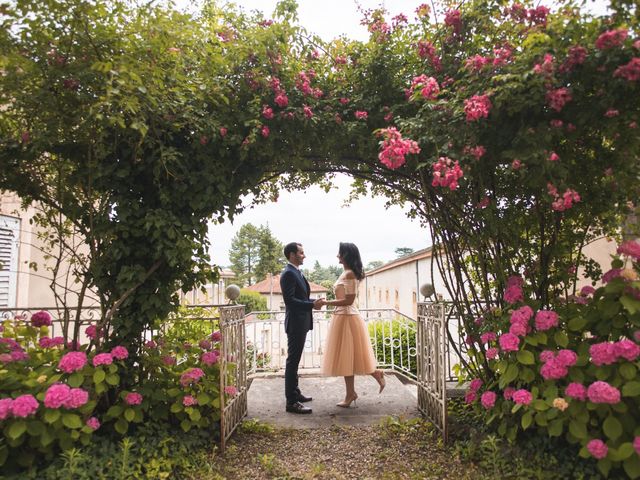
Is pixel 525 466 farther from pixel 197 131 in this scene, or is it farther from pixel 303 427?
pixel 197 131

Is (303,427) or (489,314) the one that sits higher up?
(489,314)

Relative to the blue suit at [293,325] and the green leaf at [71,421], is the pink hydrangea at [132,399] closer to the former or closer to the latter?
the green leaf at [71,421]

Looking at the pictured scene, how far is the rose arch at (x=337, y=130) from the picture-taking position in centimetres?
246

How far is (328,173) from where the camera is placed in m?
4.05

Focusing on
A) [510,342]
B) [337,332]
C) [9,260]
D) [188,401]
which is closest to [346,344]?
[337,332]

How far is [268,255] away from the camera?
42375mm

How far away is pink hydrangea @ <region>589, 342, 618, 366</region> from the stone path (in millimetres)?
1919

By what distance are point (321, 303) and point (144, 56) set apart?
2.62 m

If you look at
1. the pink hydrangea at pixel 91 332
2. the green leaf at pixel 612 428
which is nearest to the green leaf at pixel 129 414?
the pink hydrangea at pixel 91 332

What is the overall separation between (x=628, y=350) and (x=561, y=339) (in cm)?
38

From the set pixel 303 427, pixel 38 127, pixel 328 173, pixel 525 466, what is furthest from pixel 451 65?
pixel 303 427

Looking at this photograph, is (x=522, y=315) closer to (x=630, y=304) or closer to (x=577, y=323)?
(x=577, y=323)

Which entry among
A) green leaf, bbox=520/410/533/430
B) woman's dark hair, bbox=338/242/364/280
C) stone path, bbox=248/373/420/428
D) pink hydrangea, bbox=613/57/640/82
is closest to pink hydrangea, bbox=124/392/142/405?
stone path, bbox=248/373/420/428

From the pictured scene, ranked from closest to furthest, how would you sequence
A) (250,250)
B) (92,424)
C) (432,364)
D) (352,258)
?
(92,424) < (432,364) < (352,258) < (250,250)
